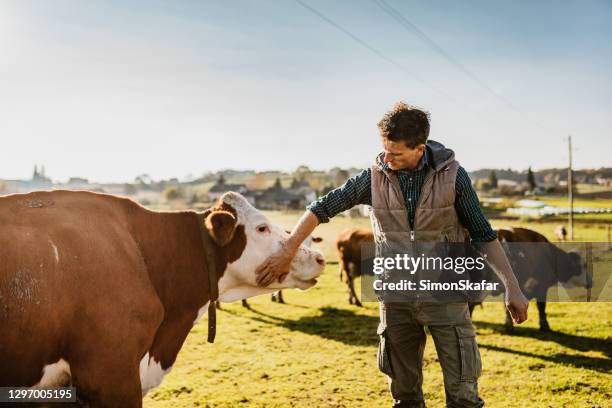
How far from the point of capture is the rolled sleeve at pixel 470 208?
3.27 metres

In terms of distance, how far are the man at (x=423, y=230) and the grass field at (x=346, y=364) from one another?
279 centimetres

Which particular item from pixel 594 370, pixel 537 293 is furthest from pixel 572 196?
pixel 594 370

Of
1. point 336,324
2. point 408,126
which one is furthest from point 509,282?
point 336,324

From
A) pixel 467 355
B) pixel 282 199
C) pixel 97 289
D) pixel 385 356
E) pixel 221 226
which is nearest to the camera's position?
pixel 97 289

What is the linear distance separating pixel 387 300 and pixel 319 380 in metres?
3.76

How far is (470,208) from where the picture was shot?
10.8 ft

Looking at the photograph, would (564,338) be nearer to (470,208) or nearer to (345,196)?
(470,208)

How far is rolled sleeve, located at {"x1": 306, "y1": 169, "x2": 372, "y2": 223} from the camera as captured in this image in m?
3.61

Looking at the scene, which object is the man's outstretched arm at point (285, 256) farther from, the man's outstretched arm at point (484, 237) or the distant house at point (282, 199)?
the distant house at point (282, 199)

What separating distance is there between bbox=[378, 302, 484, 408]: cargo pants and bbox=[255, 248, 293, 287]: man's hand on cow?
2.90 ft

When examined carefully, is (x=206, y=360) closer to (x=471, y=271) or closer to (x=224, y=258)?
(x=224, y=258)

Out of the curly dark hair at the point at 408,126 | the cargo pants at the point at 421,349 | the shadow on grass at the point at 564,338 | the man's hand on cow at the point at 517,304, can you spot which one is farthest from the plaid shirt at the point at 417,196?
the shadow on grass at the point at 564,338

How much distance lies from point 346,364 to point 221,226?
174 inches

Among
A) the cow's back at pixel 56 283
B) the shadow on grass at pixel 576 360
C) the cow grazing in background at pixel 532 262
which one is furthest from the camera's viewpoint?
the cow grazing in background at pixel 532 262
